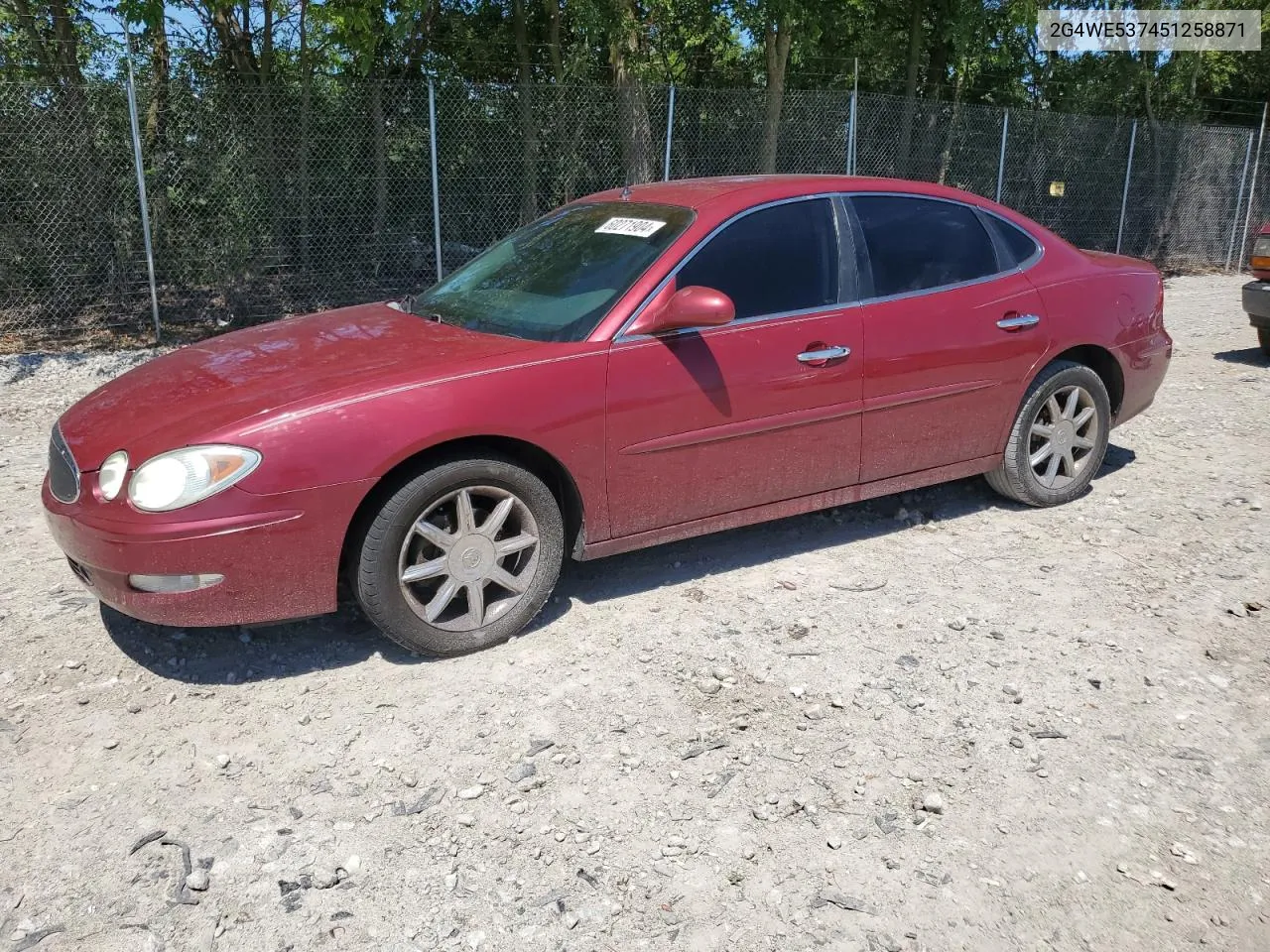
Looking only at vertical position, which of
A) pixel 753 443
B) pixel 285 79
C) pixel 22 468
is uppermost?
pixel 285 79

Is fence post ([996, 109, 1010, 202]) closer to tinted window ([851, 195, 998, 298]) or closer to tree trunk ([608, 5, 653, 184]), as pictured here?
tree trunk ([608, 5, 653, 184])

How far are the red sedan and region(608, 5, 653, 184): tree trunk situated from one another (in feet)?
22.9

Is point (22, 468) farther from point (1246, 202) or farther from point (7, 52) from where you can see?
point (1246, 202)

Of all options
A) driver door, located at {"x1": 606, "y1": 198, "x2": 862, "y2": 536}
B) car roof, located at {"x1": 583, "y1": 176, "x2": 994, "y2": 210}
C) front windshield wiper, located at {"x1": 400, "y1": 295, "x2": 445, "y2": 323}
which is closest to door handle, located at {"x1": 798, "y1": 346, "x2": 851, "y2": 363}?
driver door, located at {"x1": 606, "y1": 198, "x2": 862, "y2": 536}

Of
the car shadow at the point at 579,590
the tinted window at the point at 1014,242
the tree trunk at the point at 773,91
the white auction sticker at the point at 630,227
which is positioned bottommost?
the car shadow at the point at 579,590

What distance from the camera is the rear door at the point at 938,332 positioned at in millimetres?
4625

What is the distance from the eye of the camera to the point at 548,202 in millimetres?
12250

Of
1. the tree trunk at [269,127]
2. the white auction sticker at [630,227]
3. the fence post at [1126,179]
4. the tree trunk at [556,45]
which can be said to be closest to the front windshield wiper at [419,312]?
the white auction sticker at [630,227]

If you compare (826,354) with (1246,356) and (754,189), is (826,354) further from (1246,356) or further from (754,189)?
(1246,356)

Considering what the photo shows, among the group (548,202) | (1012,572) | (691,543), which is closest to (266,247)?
(548,202)

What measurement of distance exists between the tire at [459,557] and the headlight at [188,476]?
19.0 inches

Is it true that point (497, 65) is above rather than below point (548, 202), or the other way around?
above

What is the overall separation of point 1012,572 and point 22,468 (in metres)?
5.40

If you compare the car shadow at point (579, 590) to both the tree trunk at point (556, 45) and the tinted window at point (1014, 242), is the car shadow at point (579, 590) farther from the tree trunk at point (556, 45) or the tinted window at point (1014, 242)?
the tree trunk at point (556, 45)
